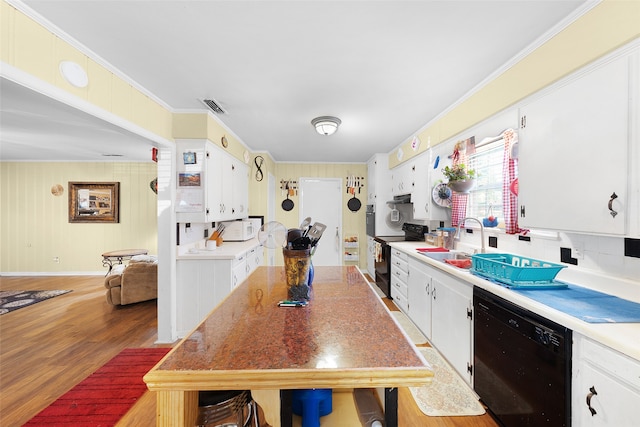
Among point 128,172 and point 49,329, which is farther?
point 128,172

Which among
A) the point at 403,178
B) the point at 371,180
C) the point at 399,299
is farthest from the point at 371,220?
the point at 399,299

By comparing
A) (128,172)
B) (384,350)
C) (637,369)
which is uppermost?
(128,172)

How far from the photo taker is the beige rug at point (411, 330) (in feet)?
9.15

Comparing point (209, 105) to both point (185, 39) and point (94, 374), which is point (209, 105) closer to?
point (185, 39)

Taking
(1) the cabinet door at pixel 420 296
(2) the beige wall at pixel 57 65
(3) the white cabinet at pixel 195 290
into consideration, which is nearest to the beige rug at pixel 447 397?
(1) the cabinet door at pixel 420 296

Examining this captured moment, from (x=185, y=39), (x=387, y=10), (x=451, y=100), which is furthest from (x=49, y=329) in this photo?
(x=451, y=100)

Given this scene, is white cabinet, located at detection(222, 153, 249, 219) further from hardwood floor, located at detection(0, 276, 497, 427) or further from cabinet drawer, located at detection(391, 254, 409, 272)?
cabinet drawer, located at detection(391, 254, 409, 272)

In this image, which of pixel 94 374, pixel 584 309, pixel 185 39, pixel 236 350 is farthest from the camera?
pixel 94 374

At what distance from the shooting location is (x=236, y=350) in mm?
855

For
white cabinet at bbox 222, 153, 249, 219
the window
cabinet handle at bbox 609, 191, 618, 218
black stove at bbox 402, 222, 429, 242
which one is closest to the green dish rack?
cabinet handle at bbox 609, 191, 618, 218

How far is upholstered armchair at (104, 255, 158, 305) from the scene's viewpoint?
3.76 m

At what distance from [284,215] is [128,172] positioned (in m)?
3.51

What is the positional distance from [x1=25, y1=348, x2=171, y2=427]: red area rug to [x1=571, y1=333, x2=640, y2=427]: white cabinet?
2.67 meters

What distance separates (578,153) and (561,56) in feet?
2.12
